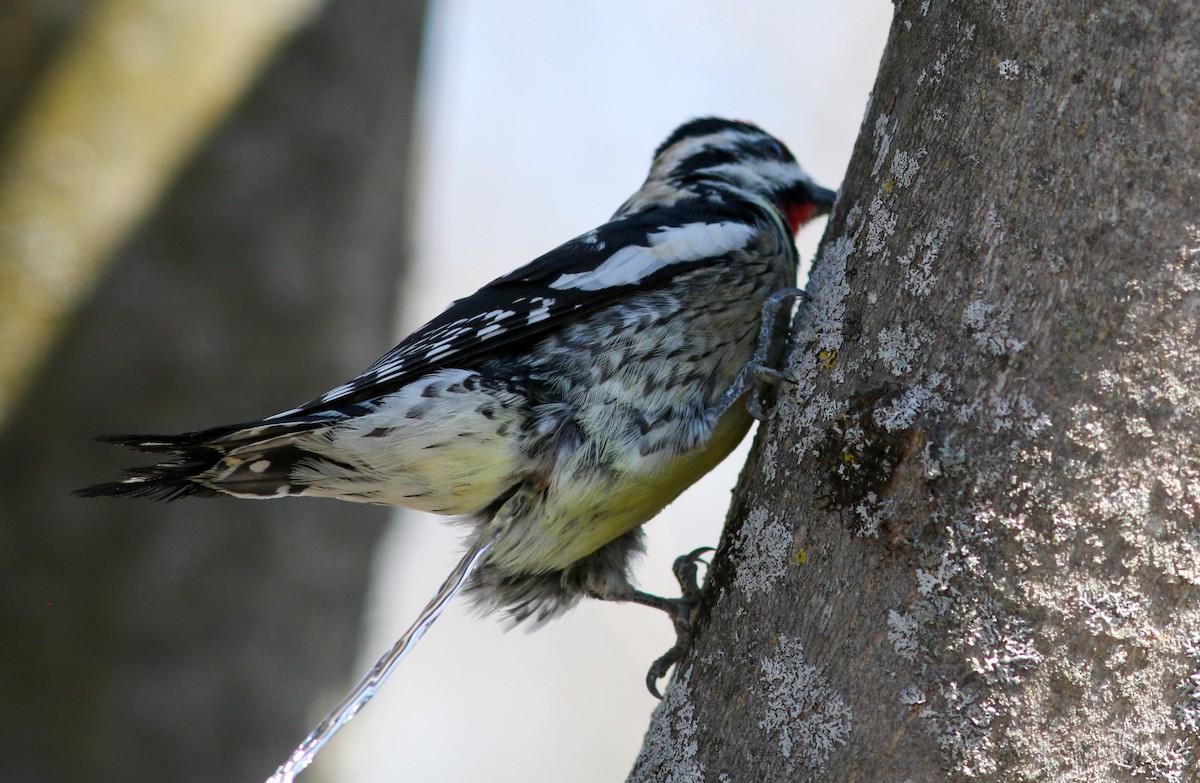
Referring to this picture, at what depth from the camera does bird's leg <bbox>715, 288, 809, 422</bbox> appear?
190 centimetres

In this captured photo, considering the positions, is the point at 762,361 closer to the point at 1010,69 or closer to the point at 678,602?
the point at 678,602

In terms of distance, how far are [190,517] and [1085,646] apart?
2689mm

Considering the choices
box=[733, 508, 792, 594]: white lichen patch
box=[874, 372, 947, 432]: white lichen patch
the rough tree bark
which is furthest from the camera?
box=[733, 508, 792, 594]: white lichen patch

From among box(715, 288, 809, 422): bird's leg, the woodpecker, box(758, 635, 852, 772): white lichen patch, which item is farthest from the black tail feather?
box(758, 635, 852, 772): white lichen patch

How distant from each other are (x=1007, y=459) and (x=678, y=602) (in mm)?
1087

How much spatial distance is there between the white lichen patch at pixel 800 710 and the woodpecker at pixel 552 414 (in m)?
0.61

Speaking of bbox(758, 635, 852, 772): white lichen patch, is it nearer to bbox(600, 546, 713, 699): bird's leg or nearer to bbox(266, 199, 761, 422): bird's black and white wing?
bbox(600, 546, 713, 699): bird's leg

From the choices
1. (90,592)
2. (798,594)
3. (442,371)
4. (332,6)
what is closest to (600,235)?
(442,371)

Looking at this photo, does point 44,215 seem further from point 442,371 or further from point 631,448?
point 631,448

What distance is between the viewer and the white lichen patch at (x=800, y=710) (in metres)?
1.34

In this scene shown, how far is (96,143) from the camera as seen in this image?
10.4 feet

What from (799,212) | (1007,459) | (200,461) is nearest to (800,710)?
(1007,459)

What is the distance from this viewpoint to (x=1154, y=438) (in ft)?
4.00

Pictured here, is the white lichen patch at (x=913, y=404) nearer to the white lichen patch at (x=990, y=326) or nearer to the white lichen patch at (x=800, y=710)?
the white lichen patch at (x=990, y=326)
